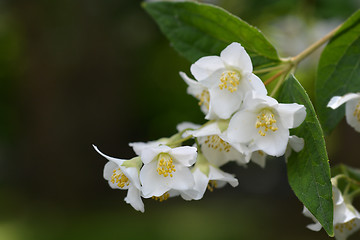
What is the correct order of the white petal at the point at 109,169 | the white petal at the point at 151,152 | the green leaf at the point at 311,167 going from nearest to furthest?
the green leaf at the point at 311,167 → the white petal at the point at 151,152 → the white petal at the point at 109,169

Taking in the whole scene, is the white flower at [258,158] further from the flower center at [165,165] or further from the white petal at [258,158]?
the flower center at [165,165]

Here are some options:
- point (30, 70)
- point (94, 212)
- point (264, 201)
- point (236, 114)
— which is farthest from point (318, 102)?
point (264, 201)

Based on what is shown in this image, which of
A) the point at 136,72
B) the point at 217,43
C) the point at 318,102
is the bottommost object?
the point at 136,72

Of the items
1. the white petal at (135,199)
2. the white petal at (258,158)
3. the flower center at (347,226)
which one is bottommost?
the flower center at (347,226)

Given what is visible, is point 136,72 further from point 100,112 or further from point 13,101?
point 13,101

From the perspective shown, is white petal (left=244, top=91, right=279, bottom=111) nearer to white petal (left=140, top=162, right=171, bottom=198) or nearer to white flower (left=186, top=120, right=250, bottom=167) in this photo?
white flower (left=186, top=120, right=250, bottom=167)

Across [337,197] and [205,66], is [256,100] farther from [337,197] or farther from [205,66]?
[337,197]

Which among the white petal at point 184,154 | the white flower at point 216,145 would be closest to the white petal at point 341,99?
the white flower at point 216,145

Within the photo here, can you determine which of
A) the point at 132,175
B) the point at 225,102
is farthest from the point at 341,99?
the point at 132,175
